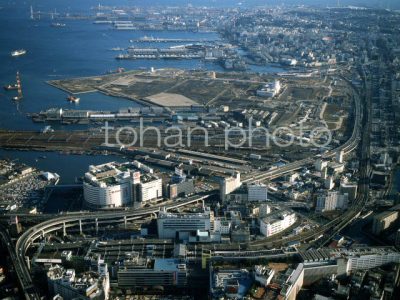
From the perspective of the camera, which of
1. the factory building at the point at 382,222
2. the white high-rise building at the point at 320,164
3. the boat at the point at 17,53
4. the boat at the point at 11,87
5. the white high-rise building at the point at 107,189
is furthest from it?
the boat at the point at 17,53

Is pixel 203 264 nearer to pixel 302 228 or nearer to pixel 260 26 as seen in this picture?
pixel 302 228

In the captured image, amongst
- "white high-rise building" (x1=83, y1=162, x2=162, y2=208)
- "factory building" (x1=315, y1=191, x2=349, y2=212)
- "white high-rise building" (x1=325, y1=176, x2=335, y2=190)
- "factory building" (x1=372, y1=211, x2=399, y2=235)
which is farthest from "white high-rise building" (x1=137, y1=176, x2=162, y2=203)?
"factory building" (x1=372, y1=211, x2=399, y2=235)

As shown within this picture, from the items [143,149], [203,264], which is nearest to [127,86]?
[143,149]

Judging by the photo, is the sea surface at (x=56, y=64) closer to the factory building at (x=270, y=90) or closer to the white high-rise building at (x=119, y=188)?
the white high-rise building at (x=119, y=188)

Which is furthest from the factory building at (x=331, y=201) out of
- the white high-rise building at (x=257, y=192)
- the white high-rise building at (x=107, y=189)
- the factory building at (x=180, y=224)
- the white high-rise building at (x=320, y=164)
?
the white high-rise building at (x=107, y=189)

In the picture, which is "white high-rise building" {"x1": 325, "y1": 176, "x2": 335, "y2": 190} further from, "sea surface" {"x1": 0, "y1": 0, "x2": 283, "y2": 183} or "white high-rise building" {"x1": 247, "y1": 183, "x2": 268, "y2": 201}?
"sea surface" {"x1": 0, "y1": 0, "x2": 283, "y2": 183}

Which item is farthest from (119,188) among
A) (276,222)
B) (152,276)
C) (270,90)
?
(270,90)
